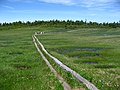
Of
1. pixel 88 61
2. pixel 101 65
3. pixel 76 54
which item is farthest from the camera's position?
pixel 76 54

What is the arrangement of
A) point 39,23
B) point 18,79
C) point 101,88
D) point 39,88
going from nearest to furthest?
point 101,88 < point 39,88 < point 18,79 < point 39,23

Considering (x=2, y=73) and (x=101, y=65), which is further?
(x=101, y=65)

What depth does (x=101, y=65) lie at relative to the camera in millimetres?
29484

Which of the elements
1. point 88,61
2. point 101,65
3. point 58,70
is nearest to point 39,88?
point 58,70

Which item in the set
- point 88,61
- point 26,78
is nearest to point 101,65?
point 88,61

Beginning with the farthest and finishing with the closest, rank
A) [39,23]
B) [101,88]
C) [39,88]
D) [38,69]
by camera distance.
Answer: [39,23] < [38,69] < [39,88] < [101,88]

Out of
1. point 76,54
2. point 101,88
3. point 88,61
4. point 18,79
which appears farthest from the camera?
point 76,54

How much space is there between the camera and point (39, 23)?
18288 centimetres

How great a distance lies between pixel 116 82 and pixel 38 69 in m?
9.11

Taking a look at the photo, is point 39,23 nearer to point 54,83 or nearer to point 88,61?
point 88,61

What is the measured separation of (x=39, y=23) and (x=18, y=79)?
160831 mm

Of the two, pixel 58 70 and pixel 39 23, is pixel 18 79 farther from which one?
pixel 39 23

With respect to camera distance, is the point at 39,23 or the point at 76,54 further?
the point at 39,23

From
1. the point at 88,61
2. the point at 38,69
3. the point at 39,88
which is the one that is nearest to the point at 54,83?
the point at 39,88
